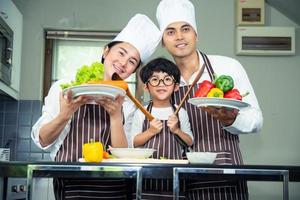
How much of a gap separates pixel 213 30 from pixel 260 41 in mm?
361

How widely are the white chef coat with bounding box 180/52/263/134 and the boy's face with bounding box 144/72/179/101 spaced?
3.6 inches

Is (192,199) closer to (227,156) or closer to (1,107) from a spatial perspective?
(227,156)

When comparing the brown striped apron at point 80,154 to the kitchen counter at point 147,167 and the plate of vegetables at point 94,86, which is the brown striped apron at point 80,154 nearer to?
the plate of vegetables at point 94,86

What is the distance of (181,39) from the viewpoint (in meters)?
1.59

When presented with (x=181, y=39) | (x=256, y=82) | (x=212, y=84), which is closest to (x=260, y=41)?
(x=256, y=82)

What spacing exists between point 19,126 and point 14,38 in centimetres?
69

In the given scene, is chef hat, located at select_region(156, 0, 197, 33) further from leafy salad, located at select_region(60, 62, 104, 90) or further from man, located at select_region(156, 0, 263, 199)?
leafy salad, located at select_region(60, 62, 104, 90)

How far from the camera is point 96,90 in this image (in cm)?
117

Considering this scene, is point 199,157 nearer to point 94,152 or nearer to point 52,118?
point 94,152

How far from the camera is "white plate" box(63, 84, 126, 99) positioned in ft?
3.80

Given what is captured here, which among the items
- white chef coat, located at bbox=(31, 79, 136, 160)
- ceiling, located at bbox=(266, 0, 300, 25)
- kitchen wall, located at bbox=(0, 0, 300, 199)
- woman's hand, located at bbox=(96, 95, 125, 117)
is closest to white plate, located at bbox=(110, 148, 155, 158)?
woman's hand, located at bbox=(96, 95, 125, 117)

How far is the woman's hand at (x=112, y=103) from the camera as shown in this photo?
131 centimetres

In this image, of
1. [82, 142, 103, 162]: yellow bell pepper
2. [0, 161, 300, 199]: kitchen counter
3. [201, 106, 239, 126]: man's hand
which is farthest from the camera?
[201, 106, 239, 126]: man's hand

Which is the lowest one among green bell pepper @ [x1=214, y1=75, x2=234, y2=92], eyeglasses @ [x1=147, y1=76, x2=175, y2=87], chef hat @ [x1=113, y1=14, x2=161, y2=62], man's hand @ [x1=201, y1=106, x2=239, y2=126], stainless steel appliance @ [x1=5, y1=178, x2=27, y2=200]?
stainless steel appliance @ [x1=5, y1=178, x2=27, y2=200]
